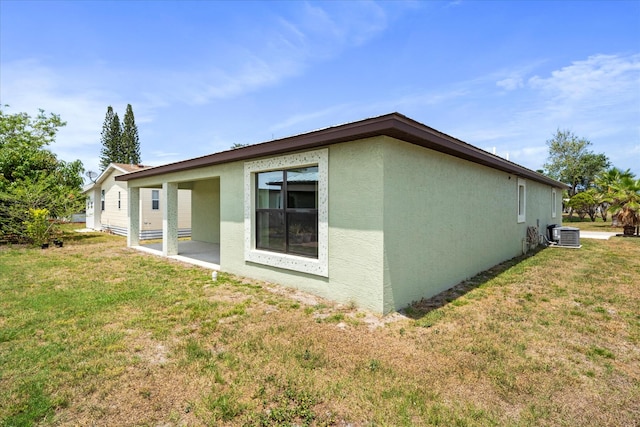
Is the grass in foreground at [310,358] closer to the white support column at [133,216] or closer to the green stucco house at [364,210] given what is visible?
the green stucco house at [364,210]

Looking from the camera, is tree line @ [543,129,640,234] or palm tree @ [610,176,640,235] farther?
tree line @ [543,129,640,234]

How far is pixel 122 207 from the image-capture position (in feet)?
57.3

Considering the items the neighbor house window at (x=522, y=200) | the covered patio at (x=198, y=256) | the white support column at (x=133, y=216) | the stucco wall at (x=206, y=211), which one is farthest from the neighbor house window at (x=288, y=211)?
the neighbor house window at (x=522, y=200)

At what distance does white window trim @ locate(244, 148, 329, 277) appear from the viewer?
5.32 meters

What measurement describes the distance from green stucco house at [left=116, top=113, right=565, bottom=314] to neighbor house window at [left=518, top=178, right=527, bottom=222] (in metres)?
2.15

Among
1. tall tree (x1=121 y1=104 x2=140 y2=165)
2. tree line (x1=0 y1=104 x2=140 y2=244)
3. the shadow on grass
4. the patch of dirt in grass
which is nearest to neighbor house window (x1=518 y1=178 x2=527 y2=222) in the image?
the shadow on grass

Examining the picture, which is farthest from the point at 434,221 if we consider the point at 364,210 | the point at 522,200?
the point at 522,200

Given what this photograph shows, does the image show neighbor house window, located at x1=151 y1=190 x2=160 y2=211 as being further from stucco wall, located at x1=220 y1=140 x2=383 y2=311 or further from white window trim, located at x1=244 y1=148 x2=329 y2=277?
stucco wall, located at x1=220 y1=140 x2=383 y2=311

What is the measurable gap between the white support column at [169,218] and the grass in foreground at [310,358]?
154 inches

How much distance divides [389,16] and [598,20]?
17.6 feet

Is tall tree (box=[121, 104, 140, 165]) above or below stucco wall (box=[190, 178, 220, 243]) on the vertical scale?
above

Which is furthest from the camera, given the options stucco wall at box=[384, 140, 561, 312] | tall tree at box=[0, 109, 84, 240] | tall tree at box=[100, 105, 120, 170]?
tall tree at box=[100, 105, 120, 170]

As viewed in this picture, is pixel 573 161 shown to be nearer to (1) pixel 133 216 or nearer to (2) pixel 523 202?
(2) pixel 523 202

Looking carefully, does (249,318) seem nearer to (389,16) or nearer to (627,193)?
(389,16)
